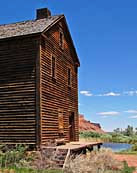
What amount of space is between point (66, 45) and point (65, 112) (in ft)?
16.4

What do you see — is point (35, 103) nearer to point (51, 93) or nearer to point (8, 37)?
point (51, 93)

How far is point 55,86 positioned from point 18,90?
2.92m

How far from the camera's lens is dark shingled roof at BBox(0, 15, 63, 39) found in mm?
17880

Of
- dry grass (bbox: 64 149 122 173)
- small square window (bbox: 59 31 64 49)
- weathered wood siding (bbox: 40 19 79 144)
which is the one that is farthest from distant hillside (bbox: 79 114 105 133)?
dry grass (bbox: 64 149 122 173)

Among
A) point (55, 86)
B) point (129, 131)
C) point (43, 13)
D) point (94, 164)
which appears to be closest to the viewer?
point (94, 164)

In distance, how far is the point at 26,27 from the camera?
18.9m

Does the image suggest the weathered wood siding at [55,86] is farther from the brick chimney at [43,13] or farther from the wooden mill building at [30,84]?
the brick chimney at [43,13]

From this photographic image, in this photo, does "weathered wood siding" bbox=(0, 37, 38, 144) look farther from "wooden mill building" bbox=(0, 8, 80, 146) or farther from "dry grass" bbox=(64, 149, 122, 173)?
"dry grass" bbox=(64, 149, 122, 173)

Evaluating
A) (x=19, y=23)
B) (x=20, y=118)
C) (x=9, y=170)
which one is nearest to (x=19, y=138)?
(x=20, y=118)

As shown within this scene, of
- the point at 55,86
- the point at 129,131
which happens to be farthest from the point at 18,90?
the point at 129,131

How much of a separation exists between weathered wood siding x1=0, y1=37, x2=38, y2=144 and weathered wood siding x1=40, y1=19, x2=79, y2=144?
1.85ft

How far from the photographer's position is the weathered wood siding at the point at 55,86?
687 inches

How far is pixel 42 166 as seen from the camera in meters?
14.8

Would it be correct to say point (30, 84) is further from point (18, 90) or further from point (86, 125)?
point (86, 125)
